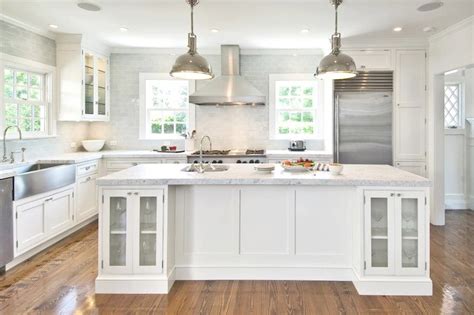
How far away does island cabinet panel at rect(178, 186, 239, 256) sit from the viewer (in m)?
3.10

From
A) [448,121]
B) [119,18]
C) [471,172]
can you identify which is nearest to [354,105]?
[448,121]

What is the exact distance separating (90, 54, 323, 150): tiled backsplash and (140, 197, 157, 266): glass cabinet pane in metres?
3.21

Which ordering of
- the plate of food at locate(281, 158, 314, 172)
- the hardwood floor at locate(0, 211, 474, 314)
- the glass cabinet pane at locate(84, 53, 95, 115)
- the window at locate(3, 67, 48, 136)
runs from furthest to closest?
1. the glass cabinet pane at locate(84, 53, 95, 115)
2. the window at locate(3, 67, 48, 136)
3. the plate of food at locate(281, 158, 314, 172)
4. the hardwood floor at locate(0, 211, 474, 314)

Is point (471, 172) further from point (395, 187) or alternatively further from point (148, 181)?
point (148, 181)

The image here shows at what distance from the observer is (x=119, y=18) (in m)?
4.33

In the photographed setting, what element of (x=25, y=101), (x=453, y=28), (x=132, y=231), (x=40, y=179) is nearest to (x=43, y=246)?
(x=40, y=179)

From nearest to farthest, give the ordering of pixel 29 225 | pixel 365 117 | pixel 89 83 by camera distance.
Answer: pixel 29 225 < pixel 365 117 < pixel 89 83

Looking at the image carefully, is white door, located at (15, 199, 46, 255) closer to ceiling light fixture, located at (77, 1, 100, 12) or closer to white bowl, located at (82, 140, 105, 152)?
white bowl, located at (82, 140, 105, 152)

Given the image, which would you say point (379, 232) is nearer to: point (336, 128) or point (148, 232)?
point (148, 232)

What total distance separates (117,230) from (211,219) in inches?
30.6

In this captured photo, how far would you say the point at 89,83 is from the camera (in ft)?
17.6

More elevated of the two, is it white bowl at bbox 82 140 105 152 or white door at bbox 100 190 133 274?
white bowl at bbox 82 140 105 152

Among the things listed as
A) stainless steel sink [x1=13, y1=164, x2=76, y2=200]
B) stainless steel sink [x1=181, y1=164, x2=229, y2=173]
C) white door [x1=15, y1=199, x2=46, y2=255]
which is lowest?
white door [x1=15, y1=199, x2=46, y2=255]

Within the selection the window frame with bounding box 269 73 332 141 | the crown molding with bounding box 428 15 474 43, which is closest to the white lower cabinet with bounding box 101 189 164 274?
the window frame with bounding box 269 73 332 141
